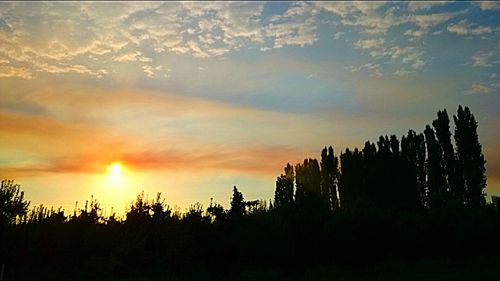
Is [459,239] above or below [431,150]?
below

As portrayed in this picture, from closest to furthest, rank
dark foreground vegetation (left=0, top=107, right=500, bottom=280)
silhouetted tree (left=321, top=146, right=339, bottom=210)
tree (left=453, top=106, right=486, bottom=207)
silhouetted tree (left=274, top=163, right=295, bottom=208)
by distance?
dark foreground vegetation (left=0, top=107, right=500, bottom=280), tree (left=453, top=106, right=486, bottom=207), silhouetted tree (left=321, top=146, right=339, bottom=210), silhouetted tree (left=274, top=163, right=295, bottom=208)

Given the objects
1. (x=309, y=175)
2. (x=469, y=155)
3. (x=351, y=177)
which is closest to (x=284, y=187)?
(x=309, y=175)

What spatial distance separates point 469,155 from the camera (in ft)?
152

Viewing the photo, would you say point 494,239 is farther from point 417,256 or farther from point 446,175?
point 446,175

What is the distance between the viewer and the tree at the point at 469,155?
45.0 metres

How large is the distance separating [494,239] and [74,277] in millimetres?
26642

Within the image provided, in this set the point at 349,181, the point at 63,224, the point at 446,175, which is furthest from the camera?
the point at 349,181

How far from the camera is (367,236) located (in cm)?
2780

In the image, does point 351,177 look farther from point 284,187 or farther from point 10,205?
point 10,205

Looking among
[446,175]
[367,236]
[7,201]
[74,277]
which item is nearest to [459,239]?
[367,236]

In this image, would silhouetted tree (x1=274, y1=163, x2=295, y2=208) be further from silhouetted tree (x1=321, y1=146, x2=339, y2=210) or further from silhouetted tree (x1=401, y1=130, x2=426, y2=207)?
silhouetted tree (x1=401, y1=130, x2=426, y2=207)

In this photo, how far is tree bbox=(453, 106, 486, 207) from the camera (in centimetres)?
4500

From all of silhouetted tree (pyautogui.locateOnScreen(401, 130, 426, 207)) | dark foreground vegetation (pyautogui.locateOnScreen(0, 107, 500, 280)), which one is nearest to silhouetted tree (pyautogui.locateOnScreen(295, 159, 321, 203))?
silhouetted tree (pyautogui.locateOnScreen(401, 130, 426, 207))

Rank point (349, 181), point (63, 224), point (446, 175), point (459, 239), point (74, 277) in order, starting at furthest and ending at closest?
point (349, 181) < point (446, 175) < point (459, 239) < point (63, 224) < point (74, 277)
